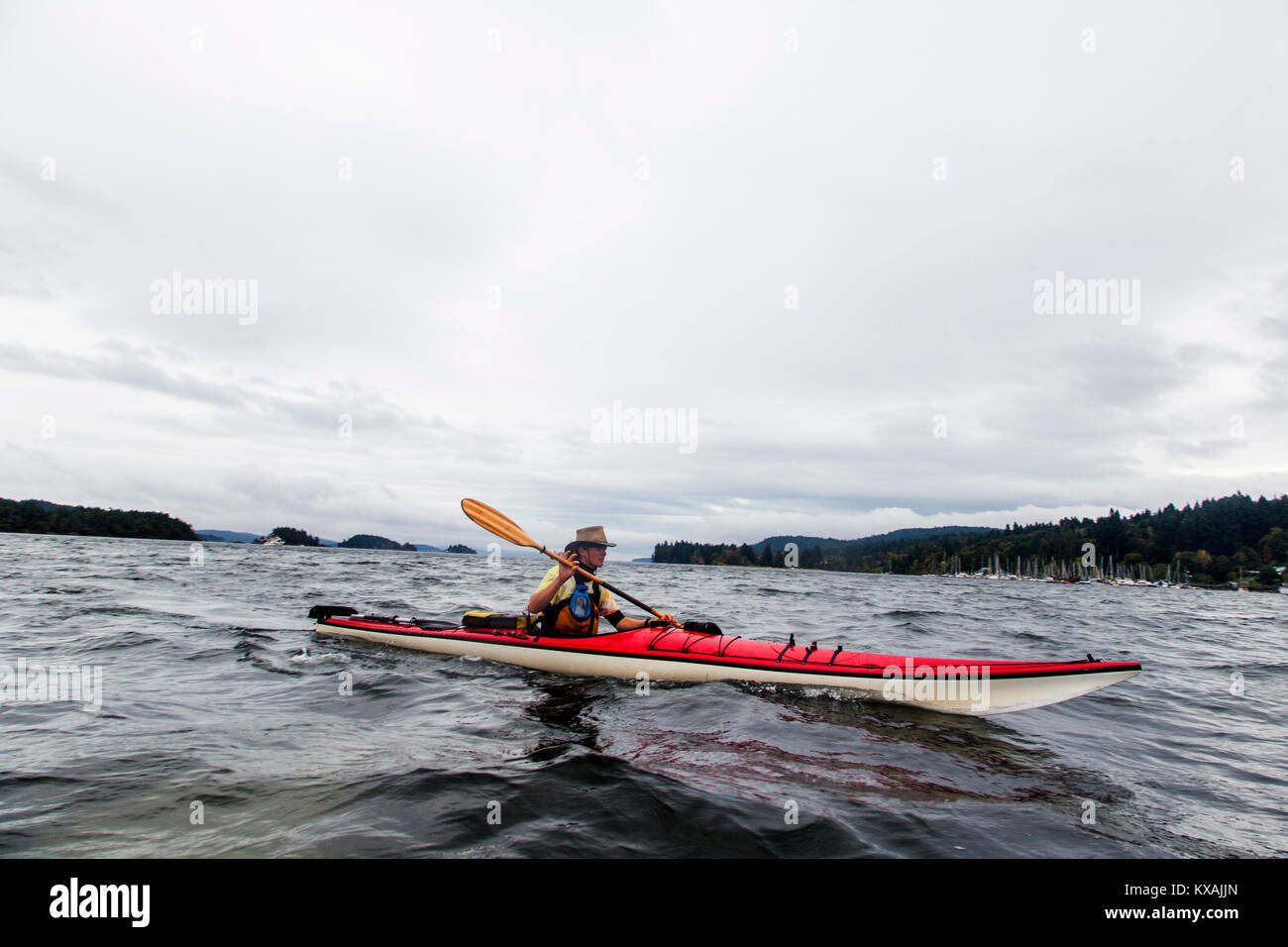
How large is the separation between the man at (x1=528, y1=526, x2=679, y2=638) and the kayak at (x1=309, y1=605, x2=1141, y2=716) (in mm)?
232

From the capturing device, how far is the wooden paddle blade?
1041cm

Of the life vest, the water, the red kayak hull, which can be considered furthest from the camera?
the life vest

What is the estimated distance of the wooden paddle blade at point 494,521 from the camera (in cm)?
1041

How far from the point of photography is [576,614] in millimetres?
9203

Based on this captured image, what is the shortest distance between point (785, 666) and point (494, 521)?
5507 millimetres

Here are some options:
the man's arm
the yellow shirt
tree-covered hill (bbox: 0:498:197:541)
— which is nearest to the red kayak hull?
the man's arm

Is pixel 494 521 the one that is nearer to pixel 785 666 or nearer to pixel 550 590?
pixel 550 590

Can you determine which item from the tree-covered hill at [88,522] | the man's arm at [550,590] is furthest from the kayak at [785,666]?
the tree-covered hill at [88,522]

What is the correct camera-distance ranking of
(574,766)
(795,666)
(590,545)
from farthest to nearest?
(590,545)
(795,666)
(574,766)

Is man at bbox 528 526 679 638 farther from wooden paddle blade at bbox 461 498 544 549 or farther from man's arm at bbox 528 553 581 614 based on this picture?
wooden paddle blade at bbox 461 498 544 549

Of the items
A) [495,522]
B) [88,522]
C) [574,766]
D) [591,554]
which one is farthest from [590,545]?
[88,522]

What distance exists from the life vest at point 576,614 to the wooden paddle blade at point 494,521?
1402 millimetres

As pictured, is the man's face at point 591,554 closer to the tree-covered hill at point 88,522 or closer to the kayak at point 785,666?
the kayak at point 785,666
